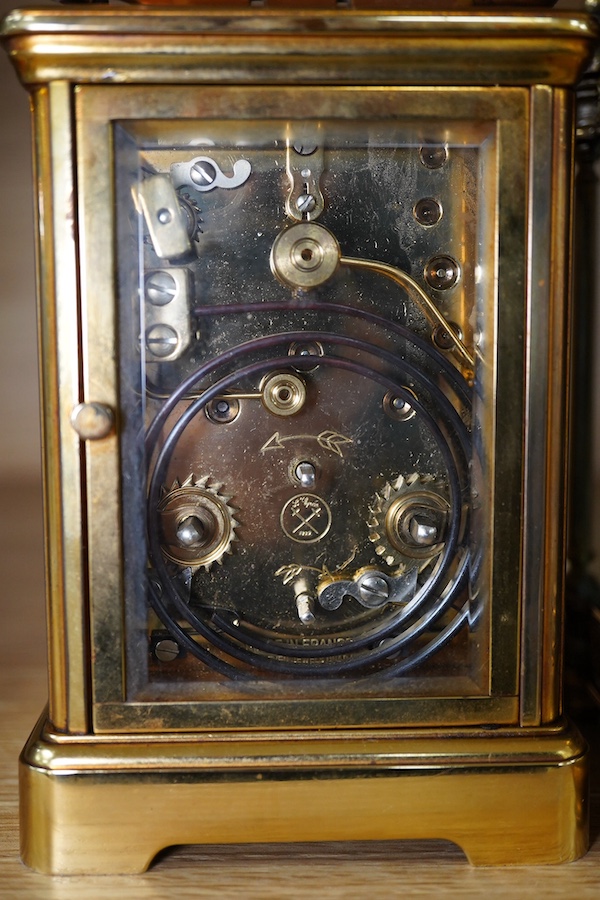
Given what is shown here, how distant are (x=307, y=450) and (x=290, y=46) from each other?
0.39 m

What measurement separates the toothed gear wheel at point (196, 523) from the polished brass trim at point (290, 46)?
1.30 feet

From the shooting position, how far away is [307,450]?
1096 millimetres

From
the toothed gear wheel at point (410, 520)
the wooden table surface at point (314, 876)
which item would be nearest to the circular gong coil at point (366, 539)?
the toothed gear wheel at point (410, 520)

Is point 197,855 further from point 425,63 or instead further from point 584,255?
point 584,255

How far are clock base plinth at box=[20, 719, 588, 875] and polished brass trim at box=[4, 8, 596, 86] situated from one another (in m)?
0.64

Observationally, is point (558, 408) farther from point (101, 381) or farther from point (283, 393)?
point (101, 381)

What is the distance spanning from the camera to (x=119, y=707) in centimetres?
107

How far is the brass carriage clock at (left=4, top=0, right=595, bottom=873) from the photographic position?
1.02 meters

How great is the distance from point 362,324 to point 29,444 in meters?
1.80

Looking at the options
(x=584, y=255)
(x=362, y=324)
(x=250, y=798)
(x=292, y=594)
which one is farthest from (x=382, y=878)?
(x=584, y=255)

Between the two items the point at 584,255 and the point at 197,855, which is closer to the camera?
the point at 197,855

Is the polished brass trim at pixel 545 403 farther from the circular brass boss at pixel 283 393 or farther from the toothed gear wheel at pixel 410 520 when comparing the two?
the circular brass boss at pixel 283 393

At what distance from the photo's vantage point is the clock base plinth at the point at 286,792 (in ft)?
3.46

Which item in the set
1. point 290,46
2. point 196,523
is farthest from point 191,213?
point 196,523
